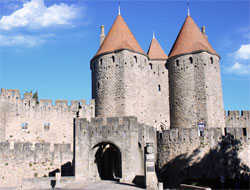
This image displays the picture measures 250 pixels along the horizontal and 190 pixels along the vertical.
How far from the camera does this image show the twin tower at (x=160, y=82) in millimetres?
32062

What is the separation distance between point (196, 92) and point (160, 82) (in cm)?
404

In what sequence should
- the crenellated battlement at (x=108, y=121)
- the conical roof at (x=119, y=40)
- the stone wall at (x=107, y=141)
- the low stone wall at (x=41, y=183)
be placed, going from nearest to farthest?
the low stone wall at (x=41, y=183), the stone wall at (x=107, y=141), the crenellated battlement at (x=108, y=121), the conical roof at (x=119, y=40)

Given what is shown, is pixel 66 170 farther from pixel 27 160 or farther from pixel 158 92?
pixel 158 92

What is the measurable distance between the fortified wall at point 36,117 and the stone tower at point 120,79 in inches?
78.4

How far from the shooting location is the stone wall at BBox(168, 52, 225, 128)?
32.0 meters

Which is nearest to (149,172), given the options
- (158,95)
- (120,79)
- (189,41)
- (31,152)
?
(31,152)

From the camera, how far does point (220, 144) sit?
24.9 m

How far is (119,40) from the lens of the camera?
34.2m

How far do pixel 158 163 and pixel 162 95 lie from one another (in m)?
9.53

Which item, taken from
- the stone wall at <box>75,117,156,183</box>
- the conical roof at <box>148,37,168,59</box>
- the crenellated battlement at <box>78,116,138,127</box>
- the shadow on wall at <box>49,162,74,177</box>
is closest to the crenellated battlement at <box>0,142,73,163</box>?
the shadow on wall at <box>49,162,74,177</box>

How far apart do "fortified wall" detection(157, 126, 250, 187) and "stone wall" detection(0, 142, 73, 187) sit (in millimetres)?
8127

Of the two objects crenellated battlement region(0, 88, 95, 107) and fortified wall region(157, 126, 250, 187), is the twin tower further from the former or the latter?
fortified wall region(157, 126, 250, 187)

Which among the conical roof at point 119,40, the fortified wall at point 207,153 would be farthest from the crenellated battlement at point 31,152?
the conical roof at point 119,40

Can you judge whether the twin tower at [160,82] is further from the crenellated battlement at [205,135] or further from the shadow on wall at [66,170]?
the shadow on wall at [66,170]
